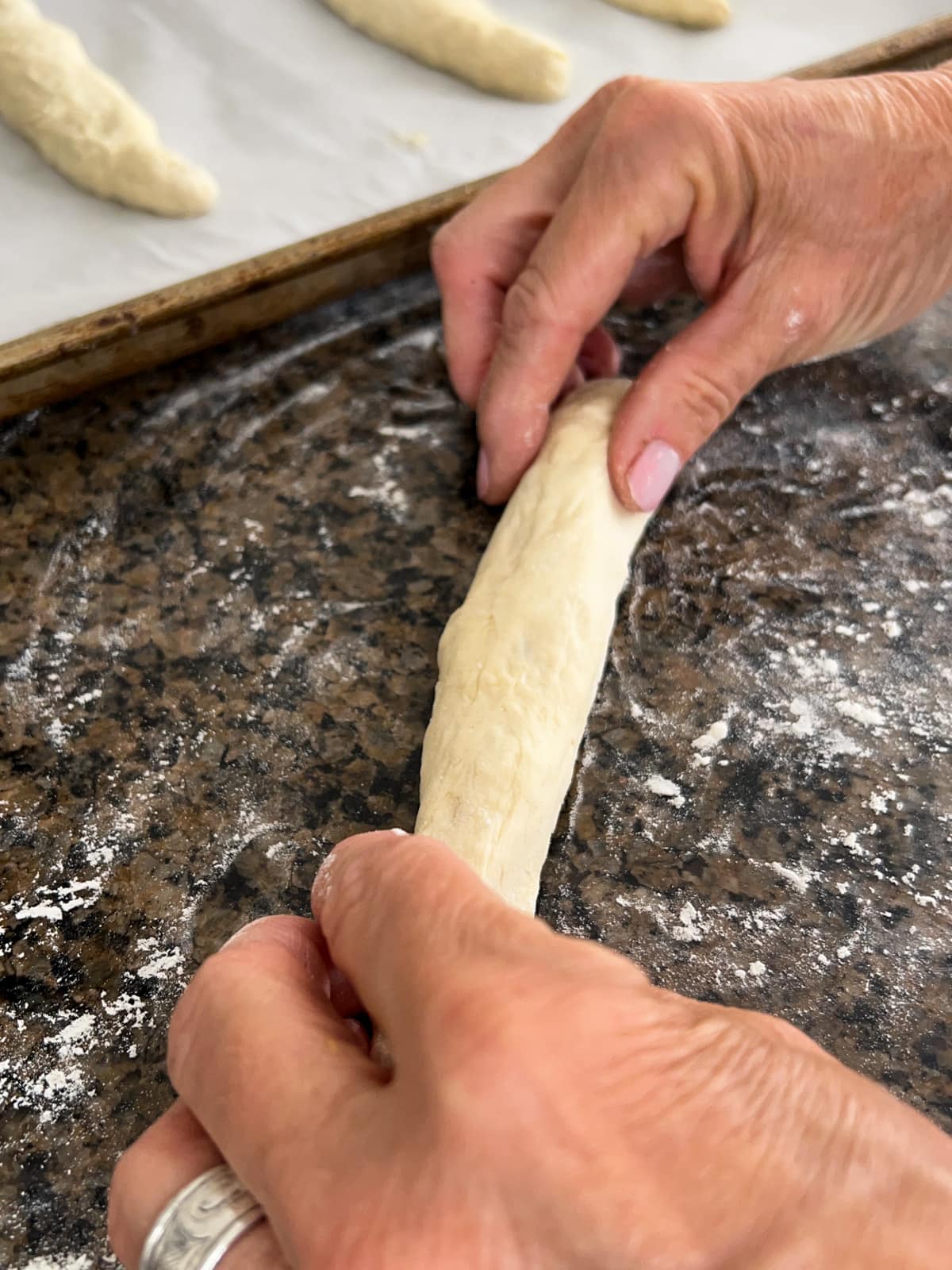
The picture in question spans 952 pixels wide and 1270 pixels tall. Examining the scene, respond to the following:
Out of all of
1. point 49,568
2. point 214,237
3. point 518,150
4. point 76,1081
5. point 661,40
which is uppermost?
point 661,40

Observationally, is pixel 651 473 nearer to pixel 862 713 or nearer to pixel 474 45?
pixel 862 713

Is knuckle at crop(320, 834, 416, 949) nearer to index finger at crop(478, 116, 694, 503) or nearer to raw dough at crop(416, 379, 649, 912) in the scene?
raw dough at crop(416, 379, 649, 912)

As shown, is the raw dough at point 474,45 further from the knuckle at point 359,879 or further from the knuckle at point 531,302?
the knuckle at point 359,879

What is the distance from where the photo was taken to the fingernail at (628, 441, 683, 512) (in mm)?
1403

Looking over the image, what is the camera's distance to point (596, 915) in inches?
46.4

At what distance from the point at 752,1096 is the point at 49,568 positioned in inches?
47.1

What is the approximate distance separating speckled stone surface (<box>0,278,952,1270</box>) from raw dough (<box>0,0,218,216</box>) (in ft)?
1.13

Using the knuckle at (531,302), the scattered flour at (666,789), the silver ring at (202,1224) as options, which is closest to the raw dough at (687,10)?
the knuckle at (531,302)

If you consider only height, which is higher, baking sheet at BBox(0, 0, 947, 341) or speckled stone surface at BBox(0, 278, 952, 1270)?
baking sheet at BBox(0, 0, 947, 341)

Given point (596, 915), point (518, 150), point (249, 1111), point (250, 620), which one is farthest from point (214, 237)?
point (249, 1111)

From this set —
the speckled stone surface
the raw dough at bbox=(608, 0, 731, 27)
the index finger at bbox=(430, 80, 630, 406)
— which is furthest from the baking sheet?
the index finger at bbox=(430, 80, 630, 406)

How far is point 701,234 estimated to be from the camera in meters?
1.42

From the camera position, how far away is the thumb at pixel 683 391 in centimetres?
140

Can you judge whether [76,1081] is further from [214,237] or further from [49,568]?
[214,237]
